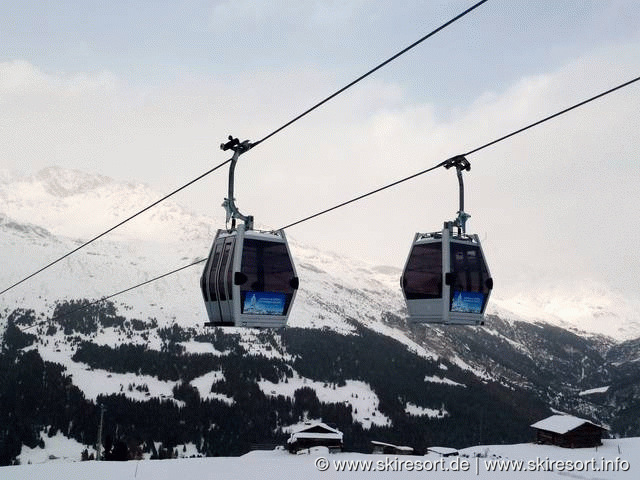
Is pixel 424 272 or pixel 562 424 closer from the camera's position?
pixel 424 272

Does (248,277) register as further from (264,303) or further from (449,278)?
(449,278)

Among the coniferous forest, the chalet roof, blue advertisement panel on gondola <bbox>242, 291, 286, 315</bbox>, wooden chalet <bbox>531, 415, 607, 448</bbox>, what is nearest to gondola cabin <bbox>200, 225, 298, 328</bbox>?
blue advertisement panel on gondola <bbox>242, 291, 286, 315</bbox>

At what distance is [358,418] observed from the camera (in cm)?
17425

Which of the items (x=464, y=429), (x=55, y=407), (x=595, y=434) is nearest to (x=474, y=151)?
(x=595, y=434)

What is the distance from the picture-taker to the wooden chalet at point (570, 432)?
200ft

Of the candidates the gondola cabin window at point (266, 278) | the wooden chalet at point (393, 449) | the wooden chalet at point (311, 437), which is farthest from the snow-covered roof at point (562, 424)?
the gondola cabin window at point (266, 278)

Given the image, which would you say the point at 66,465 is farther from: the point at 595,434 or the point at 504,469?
the point at 595,434

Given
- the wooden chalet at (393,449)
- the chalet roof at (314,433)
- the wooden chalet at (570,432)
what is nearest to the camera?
the wooden chalet at (570,432)

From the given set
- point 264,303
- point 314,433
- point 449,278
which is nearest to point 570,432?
point 314,433

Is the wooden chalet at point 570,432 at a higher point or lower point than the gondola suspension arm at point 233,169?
lower

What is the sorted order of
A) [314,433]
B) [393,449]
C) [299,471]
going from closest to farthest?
[299,471] → [314,433] → [393,449]

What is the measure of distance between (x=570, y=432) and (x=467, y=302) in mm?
55850

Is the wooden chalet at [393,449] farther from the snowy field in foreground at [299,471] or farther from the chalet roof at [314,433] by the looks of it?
the snowy field in foreground at [299,471]

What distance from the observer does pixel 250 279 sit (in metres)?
14.3
